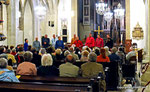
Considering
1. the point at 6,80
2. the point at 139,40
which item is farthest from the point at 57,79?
the point at 139,40

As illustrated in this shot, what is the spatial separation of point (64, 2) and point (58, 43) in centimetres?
799

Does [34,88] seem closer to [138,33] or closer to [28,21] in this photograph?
[138,33]

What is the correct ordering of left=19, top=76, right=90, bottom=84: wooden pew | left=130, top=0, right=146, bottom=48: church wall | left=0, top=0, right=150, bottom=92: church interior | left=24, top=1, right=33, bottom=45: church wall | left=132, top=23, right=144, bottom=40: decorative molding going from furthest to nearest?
left=24, top=1, right=33, bottom=45: church wall
left=130, top=0, right=146, bottom=48: church wall
left=132, top=23, right=144, bottom=40: decorative molding
left=0, top=0, right=150, bottom=92: church interior
left=19, top=76, right=90, bottom=84: wooden pew

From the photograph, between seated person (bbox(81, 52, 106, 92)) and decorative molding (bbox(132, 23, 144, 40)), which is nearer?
seated person (bbox(81, 52, 106, 92))

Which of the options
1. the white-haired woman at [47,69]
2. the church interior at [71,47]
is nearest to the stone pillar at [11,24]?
the church interior at [71,47]

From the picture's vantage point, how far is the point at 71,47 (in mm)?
9039

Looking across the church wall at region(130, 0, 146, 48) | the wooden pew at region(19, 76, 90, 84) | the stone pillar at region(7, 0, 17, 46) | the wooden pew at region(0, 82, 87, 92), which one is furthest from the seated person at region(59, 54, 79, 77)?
the church wall at region(130, 0, 146, 48)

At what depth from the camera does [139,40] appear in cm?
1836

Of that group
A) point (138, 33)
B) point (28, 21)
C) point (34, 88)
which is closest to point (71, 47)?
point (34, 88)

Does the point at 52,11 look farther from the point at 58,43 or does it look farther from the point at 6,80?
the point at 6,80

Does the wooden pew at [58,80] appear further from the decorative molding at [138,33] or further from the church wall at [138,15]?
the church wall at [138,15]

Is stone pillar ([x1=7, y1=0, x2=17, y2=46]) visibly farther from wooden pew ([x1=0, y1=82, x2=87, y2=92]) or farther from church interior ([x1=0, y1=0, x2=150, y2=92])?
wooden pew ([x1=0, y1=82, x2=87, y2=92])

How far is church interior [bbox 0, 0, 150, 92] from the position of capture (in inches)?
175

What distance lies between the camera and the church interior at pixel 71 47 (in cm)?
444
